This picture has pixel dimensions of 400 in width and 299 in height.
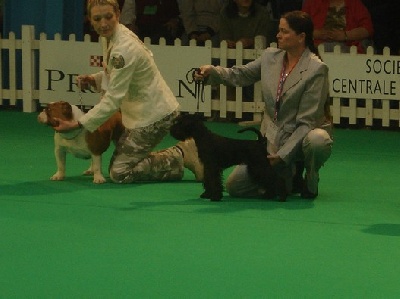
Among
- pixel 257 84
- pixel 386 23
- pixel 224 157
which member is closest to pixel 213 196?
pixel 224 157

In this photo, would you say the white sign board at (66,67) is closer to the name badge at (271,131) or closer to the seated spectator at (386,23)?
the seated spectator at (386,23)

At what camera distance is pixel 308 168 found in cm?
716

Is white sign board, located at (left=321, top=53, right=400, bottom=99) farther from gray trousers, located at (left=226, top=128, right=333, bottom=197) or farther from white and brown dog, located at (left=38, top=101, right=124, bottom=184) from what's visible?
gray trousers, located at (left=226, top=128, right=333, bottom=197)

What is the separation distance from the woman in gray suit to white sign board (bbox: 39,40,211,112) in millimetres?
4141

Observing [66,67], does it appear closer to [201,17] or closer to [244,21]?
[201,17]

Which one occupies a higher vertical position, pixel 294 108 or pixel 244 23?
pixel 244 23

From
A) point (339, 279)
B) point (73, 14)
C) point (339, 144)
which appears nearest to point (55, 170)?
point (339, 144)

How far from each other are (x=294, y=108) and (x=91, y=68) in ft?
17.0

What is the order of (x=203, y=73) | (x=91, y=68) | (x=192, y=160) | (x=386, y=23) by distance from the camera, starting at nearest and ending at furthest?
1. (x=203, y=73)
2. (x=192, y=160)
3. (x=91, y=68)
4. (x=386, y=23)

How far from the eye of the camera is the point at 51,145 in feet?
32.1

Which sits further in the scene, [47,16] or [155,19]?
[155,19]

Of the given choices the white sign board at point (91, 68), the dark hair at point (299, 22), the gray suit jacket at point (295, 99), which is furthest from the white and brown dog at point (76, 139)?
the white sign board at point (91, 68)

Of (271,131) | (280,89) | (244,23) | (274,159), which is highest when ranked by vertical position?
(244,23)

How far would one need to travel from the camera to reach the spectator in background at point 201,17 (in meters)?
12.6
